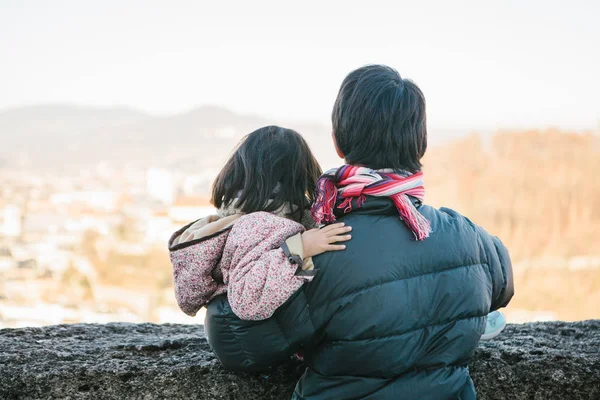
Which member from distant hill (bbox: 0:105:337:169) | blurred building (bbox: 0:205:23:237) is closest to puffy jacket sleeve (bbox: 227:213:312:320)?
distant hill (bbox: 0:105:337:169)

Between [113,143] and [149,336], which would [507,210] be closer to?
[113,143]

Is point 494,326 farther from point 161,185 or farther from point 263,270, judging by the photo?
point 161,185

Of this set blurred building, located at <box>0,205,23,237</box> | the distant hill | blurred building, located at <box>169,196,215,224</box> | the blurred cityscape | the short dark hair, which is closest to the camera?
the short dark hair

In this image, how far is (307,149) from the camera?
164 centimetres

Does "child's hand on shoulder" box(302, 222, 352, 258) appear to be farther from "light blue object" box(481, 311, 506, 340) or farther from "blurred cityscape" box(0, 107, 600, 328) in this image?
"blurred cityscape" box(0, 107, 600, 328)

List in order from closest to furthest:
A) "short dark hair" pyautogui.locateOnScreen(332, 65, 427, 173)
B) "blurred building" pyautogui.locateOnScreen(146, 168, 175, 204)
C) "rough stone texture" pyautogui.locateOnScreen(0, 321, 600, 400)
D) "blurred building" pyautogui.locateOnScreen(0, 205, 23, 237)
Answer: "short dark hair" pyautogui.locateOnScreen(332, 65, 427, 173) < "rough stone texture" pyautogui.locateOnScreen(0, 321, 600, 400) < "blurred building" pyautogui.locateOnScreen(0, 205, 23, 237) < "blurred building" pyautogui.locateOnScreen(146, 168, 175, 204)

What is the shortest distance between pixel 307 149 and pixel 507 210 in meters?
37.0

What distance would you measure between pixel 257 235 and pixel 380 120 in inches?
14.7

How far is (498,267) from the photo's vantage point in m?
1.61

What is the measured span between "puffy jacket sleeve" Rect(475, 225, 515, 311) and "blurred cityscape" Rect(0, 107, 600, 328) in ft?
84.2

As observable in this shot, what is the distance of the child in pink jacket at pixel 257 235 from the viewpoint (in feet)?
4.57

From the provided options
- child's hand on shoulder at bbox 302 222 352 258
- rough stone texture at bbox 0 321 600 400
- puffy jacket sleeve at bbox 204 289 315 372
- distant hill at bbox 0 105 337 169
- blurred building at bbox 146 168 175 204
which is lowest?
blurred building at bbox 146 168 175 204

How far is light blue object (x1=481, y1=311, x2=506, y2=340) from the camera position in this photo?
6.09 feet

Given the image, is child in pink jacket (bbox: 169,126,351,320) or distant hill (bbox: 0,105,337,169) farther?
distant hill (bbox: 0,105,337,169)
